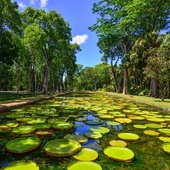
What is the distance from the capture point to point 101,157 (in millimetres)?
3463

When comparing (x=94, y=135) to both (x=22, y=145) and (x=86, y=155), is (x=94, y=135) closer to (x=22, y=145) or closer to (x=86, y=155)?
(x=86, y=155)

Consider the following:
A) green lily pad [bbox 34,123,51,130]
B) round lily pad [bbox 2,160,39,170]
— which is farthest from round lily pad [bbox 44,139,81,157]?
green lily pad [bbox 34,123,51,130]

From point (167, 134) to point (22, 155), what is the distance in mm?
3890

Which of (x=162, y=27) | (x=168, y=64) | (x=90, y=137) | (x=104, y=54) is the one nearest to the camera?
(x=90, y=137)

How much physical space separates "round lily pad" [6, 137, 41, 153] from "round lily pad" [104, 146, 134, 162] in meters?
1.49

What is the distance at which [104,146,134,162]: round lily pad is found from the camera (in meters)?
3.31

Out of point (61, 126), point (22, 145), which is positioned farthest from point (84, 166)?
point (61, 126)

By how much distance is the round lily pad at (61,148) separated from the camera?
3.42 metres

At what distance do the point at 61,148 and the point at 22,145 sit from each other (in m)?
0.83

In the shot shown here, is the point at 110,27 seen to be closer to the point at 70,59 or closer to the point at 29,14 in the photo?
the point at 29,14

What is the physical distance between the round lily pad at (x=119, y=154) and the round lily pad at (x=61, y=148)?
0.62 metres

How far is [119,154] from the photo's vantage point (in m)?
3.47

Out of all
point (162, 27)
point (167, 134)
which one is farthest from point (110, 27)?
point (167, 134)

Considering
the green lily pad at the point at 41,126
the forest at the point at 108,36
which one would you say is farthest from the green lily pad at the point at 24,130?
the forest at the point at 108,36
